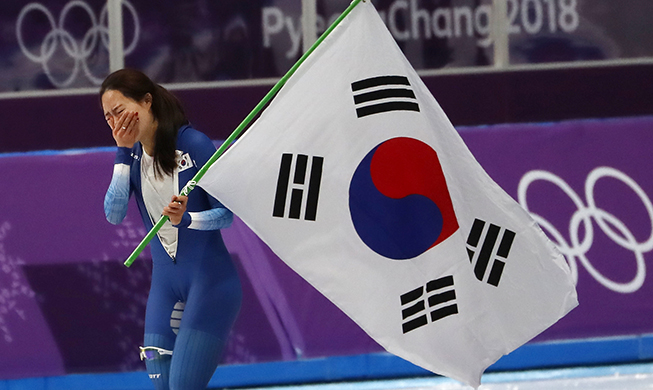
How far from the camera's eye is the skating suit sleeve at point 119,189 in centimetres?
389

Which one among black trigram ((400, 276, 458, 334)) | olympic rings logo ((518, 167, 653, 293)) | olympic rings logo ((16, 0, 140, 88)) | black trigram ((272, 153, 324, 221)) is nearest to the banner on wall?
olympic rings logo ((16, 0, 140, 88))

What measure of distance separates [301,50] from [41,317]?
3.88 meters

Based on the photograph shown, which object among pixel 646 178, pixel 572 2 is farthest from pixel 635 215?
pixel 572 2

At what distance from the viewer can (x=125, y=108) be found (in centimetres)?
379

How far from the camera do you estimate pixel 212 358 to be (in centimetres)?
382

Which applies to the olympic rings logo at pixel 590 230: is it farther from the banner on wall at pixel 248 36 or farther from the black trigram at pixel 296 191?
the banner on wall at pixel 248 36

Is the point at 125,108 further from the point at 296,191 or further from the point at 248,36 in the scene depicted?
the point at 248,36

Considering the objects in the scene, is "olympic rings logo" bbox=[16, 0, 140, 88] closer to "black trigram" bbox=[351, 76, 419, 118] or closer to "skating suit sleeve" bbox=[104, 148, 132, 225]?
"skating suit sleeve" bbox=[104, 148, 132, 225]

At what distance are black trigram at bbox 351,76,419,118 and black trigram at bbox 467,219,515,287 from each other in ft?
1.78

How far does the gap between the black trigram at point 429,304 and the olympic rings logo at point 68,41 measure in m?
5.97

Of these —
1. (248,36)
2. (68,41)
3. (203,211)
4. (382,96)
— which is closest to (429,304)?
(382,96)

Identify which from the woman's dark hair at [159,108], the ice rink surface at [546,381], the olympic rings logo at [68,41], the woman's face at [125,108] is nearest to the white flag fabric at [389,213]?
the woman's dark hair at [159,108]

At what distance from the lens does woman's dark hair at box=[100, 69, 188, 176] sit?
3.81m

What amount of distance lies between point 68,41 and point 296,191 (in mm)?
6038
